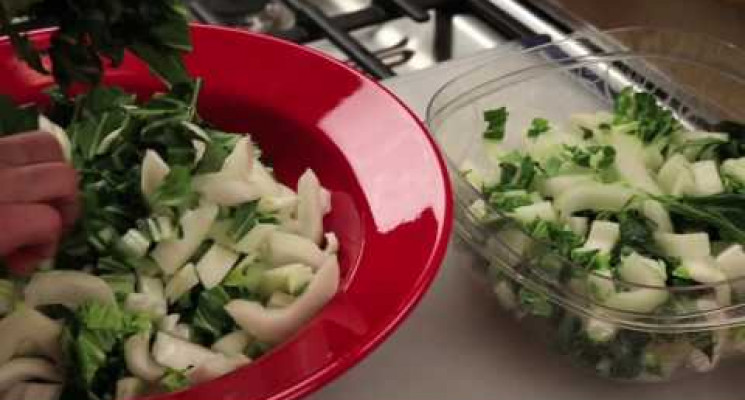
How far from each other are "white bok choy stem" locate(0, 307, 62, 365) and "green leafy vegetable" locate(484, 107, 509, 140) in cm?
40

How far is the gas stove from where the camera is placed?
3.87 feet

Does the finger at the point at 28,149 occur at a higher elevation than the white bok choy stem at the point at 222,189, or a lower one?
higher

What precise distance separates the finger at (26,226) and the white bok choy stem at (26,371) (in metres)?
0.08

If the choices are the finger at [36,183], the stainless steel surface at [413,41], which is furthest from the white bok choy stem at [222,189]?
the stainless steel surface at [413,41]

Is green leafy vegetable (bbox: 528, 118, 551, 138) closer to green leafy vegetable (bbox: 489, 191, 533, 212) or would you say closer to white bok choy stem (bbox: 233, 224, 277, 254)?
green leafy vegetable (bbox: 489, 191, 533, 212)

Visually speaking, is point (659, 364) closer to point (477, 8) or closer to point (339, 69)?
point (339, 69)

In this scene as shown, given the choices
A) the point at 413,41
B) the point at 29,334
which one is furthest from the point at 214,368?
the point at 413,41

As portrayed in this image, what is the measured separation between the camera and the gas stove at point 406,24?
46.5 inches

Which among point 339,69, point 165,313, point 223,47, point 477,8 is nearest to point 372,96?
point 339,69

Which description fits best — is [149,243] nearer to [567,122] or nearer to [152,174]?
[152,174]

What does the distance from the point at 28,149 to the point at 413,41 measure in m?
0.66

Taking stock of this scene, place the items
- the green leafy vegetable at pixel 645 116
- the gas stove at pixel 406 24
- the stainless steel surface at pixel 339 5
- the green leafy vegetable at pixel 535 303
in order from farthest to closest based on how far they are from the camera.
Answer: the stainless steel surface at pixel 339 5 < the gas stove at pixel 406 24 < the green leafy vegetable at pixel 645 116 < the green leafy vegetable at pixel 535 303

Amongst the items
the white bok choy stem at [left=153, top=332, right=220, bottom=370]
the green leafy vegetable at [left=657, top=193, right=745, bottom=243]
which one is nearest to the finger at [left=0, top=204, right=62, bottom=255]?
the white bok choy stem at [left=153, top=332, right=220, bottom=370]

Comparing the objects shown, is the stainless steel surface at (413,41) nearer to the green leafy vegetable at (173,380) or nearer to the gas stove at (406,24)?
the gas stove at (406,24)
